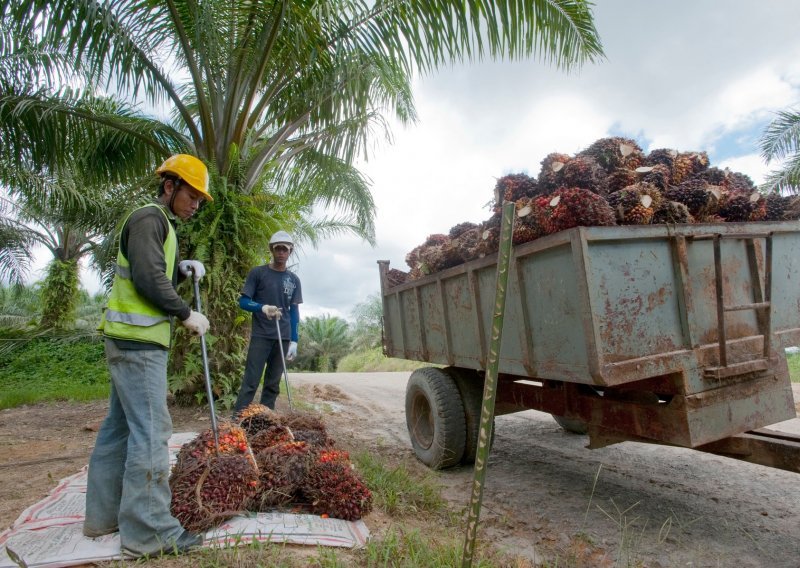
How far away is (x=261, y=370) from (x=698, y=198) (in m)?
3.80

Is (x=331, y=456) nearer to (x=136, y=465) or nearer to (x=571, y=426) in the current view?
(x=136, y=465)

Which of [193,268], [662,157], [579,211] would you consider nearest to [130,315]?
[193,268]

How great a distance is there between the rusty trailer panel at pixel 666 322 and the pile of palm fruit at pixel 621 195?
0.46 feet

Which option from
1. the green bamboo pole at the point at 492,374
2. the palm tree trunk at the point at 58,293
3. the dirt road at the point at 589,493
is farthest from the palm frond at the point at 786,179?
the palm tree trunk at the point at 58,293

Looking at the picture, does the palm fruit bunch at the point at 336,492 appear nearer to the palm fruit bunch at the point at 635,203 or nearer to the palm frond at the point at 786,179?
the palm fruit bunch at the point at 635,203

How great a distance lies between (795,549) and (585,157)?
2525mm

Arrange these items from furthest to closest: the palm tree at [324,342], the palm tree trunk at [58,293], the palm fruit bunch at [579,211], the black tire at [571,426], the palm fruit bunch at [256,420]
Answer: the palm tree at [324,342] < the palm tree trunk at [58,293] < the black tire at [571,426] < the palm fruit bunch at [256,420] < the palm fruit bunch at [579,211]

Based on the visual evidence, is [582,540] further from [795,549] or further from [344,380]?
[344,380]

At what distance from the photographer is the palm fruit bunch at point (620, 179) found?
3.33 m

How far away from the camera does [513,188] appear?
12.3 ft

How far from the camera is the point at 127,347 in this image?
2549 mm

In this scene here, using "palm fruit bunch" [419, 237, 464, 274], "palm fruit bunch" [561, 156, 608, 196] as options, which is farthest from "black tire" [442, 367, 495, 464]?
"palm fruit bunch" [561, 156, 608, 196]

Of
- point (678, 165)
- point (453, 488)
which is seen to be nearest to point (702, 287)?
point (678, 165)

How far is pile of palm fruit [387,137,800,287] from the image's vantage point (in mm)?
2932
